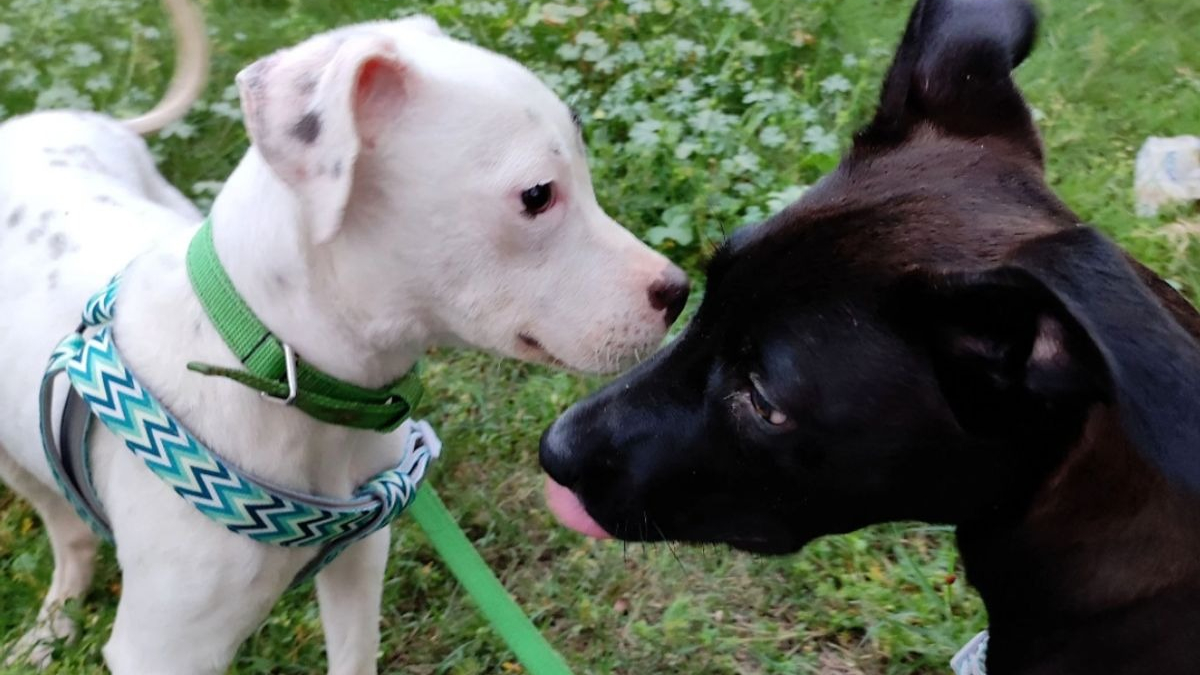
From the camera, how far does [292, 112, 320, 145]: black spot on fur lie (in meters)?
1.74

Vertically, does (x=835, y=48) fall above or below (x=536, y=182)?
below

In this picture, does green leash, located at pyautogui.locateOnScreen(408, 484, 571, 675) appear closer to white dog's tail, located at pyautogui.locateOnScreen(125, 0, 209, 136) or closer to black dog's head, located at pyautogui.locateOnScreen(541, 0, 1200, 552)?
black dog's head, located at pyautogui.locateOnScreen(541, 0, 1200, 552)

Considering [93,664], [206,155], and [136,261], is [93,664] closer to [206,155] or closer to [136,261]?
[136,261]

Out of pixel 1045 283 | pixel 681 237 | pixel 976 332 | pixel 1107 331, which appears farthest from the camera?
pixel 681 237

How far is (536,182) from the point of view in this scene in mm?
1879

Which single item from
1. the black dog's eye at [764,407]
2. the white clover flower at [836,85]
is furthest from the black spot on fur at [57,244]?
the white clover flower at [836,85]

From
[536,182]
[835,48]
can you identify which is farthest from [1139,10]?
[536,182]

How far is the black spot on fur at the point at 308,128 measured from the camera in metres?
1.74

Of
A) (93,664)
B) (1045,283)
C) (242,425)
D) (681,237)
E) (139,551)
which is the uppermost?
(1045,283)

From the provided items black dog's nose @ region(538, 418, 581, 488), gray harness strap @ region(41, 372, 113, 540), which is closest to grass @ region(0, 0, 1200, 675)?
gray harness strap @ region(41, 372, 113, 540)

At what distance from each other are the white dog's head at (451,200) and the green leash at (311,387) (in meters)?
0.14

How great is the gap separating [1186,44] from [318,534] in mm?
4966

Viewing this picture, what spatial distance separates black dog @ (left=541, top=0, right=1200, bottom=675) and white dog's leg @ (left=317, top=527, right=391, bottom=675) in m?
0.62

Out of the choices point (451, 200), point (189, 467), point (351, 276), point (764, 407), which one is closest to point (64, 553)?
point (189, 467)
